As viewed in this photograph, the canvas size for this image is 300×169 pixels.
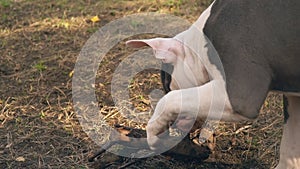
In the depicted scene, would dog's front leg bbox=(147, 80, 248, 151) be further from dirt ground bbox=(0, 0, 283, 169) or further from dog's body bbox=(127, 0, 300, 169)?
dirt ground bbox=(0, 0, 283, 169)

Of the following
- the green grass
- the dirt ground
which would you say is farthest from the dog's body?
the green grass

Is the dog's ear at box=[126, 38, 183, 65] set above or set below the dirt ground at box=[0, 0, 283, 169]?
above

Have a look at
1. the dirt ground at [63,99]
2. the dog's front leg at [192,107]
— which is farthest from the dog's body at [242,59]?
the dirt ground at [63,99]

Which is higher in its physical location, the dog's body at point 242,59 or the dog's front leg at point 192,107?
the dog's body at point 242,59

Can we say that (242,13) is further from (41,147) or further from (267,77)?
(41,147)

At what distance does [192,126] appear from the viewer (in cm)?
312

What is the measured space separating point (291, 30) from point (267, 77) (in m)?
0.24

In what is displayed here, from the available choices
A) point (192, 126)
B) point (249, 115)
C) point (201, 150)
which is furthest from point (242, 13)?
point (201, 150)

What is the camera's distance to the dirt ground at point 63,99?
11.2 feet

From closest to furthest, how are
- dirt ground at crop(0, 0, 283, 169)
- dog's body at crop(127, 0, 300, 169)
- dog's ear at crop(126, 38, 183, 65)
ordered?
dog's body at crop(127, 0, 300, 169), dog's ear at crop(126, 38, 183, 65), dirt ground at crop(0, 0, 283, 169)

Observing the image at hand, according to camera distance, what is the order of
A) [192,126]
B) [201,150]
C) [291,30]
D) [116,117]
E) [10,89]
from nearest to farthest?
1. [291,30]
2. [192,126]
3. [201,150]
4. [116,117]
5. [10,89]

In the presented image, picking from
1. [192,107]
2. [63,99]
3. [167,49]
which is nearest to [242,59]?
[192,107]

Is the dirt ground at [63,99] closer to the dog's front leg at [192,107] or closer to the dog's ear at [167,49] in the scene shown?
the dog's front leg at [192,107]

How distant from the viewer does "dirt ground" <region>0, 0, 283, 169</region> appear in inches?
134
